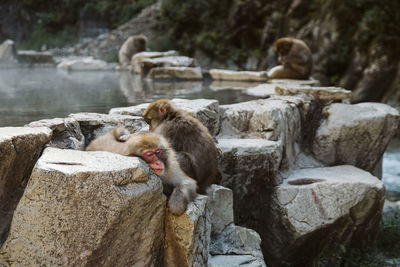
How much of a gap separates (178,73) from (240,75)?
1.29 m

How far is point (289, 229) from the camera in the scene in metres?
4.18

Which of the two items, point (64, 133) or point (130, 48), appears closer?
point (64, 133)

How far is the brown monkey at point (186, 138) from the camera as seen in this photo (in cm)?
320

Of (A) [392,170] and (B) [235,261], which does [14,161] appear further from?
(A) [392,170]

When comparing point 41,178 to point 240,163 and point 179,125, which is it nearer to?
point 179,125

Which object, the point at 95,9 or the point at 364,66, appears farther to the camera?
the point at 95,9

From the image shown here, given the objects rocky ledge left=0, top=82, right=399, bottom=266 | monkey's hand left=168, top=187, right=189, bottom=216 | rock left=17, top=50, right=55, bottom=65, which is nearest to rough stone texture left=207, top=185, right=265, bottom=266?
rocky ledge left=0, top=82, right=399, bottom=266

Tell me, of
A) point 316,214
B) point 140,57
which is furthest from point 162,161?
point 140,57

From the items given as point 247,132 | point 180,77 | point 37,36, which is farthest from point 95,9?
point 247,132

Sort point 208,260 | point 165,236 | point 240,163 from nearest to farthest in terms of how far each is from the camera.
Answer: point 165,236, point 208,260, point 240,163

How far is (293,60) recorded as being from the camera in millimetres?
8164

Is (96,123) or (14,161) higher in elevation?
(14,161)

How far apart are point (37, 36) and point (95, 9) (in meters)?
3.29

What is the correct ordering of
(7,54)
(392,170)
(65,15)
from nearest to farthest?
(392,170)
(7,54)
(65,15)
